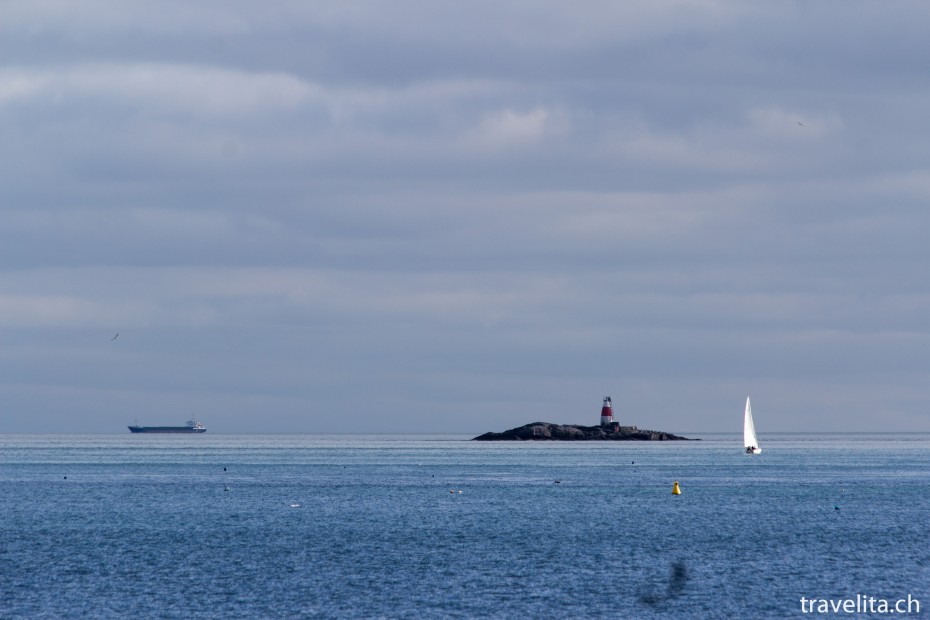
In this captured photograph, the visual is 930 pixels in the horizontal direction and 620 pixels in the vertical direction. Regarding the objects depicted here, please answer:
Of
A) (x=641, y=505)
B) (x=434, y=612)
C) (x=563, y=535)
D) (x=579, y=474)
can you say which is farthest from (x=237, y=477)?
(x=434, y=612)

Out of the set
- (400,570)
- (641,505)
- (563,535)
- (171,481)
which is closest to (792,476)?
(641,505)

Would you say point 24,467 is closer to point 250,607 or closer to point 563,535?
point 563,535

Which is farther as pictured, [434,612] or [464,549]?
[464,549]

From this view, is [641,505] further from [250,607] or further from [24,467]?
[24,467]

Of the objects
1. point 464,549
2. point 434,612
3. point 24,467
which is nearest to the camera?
point 434,612

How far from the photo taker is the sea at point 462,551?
57.2 m

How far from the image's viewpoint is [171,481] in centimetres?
15100

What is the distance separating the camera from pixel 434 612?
55281 mm

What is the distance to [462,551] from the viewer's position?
248ft

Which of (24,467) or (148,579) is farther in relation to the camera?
(24,467)

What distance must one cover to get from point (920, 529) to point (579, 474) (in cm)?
8038

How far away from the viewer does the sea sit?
2251 inches

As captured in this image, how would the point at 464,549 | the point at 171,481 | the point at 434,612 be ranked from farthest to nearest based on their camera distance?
the point at 171,481, the point at 464,549, the point at 434,612

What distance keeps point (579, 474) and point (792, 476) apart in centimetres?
2778
